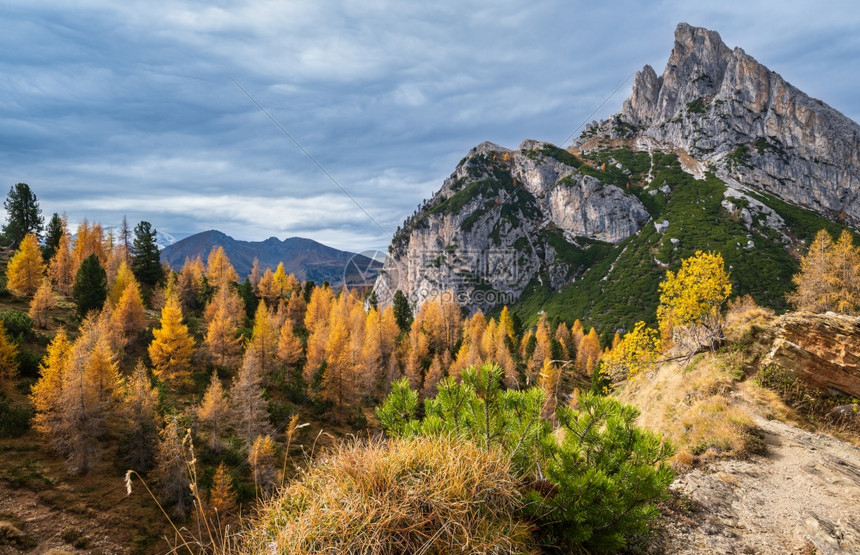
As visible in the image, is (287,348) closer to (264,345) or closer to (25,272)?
(264,345)

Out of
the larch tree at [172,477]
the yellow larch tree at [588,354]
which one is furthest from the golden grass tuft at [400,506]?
the yellow larch tree at [588,354]

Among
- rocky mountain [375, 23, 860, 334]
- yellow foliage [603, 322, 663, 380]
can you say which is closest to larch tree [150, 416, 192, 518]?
yellow foliage [603, 322, 663, 380]

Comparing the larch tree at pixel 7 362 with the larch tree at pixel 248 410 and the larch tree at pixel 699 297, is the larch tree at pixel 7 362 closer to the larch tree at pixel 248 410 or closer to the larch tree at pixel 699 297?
the larch tree at pixel 248 410

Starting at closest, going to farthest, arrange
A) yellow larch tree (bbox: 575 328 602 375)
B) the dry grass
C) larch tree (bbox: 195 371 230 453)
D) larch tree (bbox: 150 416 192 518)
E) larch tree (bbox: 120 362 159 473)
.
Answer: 1. the dry grass
2. larch tree (bbox: 150 416 192 518)
3. larch tree (bbox: 120 362 159 473)
4. larch tree (bbox: 195 371 230 453)
5. yellow larch tree (bbox: 575 328 602 375)

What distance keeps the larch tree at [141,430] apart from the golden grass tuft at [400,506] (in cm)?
3180

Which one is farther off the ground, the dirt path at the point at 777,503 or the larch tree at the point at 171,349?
the dirt path at the point at 777,503

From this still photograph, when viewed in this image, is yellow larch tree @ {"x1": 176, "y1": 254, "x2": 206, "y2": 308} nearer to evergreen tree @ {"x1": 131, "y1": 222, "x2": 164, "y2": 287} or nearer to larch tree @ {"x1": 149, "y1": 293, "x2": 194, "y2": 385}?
evergreen tree @ {"x1": 131, "y1": 222, "x2": 164, "y2": 287}

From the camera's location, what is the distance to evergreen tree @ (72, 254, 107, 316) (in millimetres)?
43156

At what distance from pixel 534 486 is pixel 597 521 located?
667 millimetres

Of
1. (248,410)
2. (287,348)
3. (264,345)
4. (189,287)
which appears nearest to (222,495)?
(248,410)

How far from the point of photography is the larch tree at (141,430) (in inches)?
1048

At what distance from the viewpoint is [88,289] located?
43.5m

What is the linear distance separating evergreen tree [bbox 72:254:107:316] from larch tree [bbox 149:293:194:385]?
41.9 feet

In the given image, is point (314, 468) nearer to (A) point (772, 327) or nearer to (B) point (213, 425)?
(A) point (772, 327)
